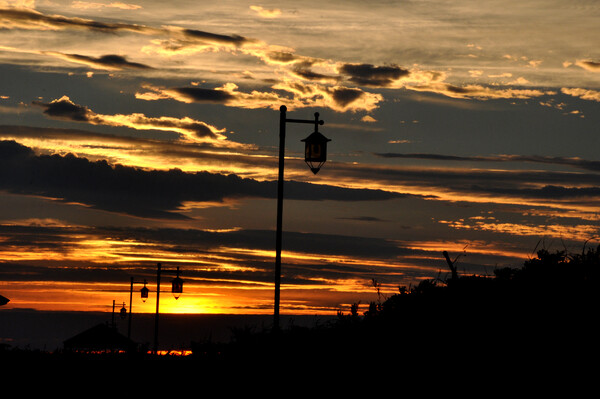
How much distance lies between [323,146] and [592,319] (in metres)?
9.47

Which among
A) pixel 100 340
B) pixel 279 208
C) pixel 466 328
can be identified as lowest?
pixel 100 340

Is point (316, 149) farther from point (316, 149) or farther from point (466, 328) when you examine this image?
point (466, 328)

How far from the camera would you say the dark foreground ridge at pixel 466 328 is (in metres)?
12.5

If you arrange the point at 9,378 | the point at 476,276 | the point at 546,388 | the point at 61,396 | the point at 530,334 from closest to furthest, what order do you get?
the point at 546,388 → the point at 530,334 → the point at 476,276 → the point at 61,396 → the point at 9,378

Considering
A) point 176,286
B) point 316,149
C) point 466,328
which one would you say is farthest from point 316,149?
point 176,286

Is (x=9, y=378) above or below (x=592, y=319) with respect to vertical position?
below

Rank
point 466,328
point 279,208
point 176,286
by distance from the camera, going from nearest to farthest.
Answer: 1. point 466,328
2. point 279,208
3. point 176,286

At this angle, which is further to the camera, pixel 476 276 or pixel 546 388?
pixel 476 276

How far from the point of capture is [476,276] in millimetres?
15547

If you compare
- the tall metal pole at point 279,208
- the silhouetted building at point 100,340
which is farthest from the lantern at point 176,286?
the tall metal pole at point 279,208

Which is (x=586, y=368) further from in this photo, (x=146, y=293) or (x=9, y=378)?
(x=146, y=293)

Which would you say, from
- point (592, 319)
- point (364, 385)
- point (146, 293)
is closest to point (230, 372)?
point (364, 385)

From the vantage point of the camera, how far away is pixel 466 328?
1319 cm

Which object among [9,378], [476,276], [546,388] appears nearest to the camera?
[546,388]
